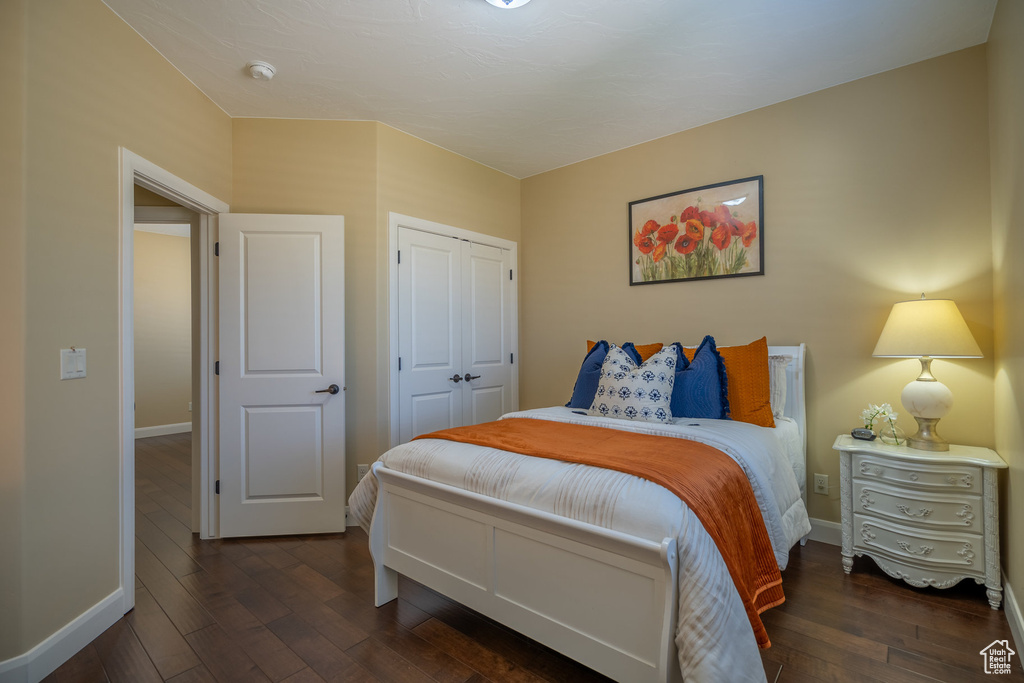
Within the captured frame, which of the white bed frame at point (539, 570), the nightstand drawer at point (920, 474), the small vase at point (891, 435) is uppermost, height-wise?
the small vase at point (891, 435)

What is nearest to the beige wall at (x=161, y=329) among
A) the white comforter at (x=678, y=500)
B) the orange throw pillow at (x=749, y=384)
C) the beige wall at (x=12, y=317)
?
the beige wall at (x=12, y=317)


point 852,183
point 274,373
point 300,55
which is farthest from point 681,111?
point 274,373

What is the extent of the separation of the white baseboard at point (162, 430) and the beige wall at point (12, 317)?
4924 mm

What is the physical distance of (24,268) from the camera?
166 centimetres

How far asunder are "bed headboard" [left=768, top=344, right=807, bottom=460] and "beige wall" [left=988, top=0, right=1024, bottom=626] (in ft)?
2.60

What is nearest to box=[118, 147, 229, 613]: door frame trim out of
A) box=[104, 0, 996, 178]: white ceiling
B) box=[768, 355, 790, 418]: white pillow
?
box=[104, 0, 996, 178]: white ceiling

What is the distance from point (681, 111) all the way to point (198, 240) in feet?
10.4

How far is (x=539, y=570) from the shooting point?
5.24 ft

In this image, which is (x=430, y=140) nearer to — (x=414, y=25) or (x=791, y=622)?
(x=414, y=25)

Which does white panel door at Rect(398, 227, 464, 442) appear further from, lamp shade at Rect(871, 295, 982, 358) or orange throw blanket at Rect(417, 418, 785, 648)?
lamp shade at Rect(871, 295, 982, 358)

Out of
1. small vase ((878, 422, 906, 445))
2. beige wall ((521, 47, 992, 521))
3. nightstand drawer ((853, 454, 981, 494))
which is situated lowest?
nightstand drawer ((853, 454, 981, 494))

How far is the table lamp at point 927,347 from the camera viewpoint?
7.08 ft

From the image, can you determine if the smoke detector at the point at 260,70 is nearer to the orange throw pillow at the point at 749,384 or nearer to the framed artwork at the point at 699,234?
the framed artwork at the point at 699,234

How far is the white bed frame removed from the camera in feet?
4.42
